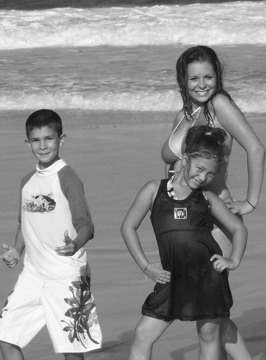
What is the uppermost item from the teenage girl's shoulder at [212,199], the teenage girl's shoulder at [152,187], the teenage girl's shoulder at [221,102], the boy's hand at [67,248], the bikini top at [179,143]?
the teenage girl's shoulder at [221,102]

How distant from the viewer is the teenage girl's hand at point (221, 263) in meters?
3.51

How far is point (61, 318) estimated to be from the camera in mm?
3682

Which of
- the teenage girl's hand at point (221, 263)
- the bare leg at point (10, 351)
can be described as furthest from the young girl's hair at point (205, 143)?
the bare leg at point (10, 351)

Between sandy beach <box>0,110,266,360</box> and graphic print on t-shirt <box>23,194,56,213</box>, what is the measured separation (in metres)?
0.94

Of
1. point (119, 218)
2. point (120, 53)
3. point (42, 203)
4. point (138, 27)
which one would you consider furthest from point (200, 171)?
point (138, 27)

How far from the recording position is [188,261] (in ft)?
11.7

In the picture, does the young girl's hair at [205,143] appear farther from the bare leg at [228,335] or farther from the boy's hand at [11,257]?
the boy's hand at [11,257]

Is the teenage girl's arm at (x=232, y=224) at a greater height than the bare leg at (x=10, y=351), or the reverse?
the teenage girl's arm at (x=232, y=224)

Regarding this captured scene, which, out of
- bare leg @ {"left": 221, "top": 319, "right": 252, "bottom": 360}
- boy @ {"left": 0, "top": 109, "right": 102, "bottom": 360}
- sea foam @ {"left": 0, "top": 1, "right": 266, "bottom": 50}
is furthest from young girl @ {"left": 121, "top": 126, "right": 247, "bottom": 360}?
sea foam @ {"left": 0, "top": 1, "right": 266, "bottom": 50}

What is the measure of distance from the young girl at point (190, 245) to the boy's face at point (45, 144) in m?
0.43

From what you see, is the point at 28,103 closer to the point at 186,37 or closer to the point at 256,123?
the point at 256,123

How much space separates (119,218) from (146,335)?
289 cm

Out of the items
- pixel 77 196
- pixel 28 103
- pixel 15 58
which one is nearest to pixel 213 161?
pixel 77 196

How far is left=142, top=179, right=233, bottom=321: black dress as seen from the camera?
3555 mm
